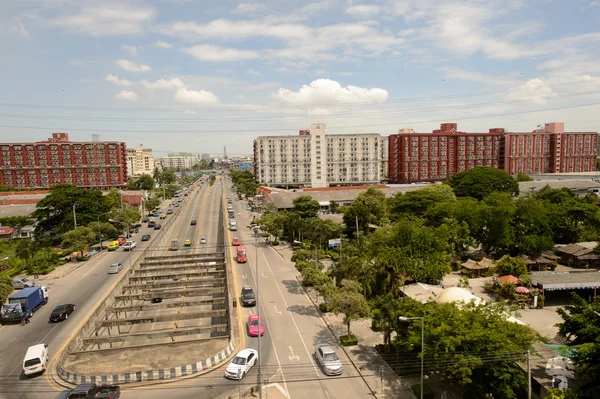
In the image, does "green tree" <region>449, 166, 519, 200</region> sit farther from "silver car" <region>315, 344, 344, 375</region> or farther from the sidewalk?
"silver car" <region>315, 344, 344, 375</region>

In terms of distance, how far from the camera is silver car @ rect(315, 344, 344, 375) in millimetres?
21844

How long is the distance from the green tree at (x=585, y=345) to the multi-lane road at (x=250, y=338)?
31.9 ft

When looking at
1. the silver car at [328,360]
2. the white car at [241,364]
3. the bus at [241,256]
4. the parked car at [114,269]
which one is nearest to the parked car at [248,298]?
the white car at [241,364]

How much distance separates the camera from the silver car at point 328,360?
21.8 m

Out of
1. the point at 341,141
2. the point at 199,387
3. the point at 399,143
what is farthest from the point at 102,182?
the point at 199,387

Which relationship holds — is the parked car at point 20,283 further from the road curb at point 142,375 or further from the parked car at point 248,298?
the parked car at point 248,298

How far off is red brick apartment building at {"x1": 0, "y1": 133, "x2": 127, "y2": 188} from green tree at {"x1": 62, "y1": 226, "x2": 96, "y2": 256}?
73.2 metres

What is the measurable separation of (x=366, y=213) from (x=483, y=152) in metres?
87.4

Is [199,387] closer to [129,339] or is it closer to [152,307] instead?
[129,339]

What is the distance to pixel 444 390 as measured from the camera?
2034cm

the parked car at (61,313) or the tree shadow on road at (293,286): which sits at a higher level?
the parked car at (61,313)

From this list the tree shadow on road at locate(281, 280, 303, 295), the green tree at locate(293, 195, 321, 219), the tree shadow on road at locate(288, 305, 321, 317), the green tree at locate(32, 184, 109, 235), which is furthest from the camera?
the green tree at locate(32, 184, 109, 235)

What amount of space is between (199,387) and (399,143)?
114 m

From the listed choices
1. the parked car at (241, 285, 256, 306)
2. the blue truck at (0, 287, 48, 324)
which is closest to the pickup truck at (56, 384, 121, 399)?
the parked car at (241, 285, 256, 306)
